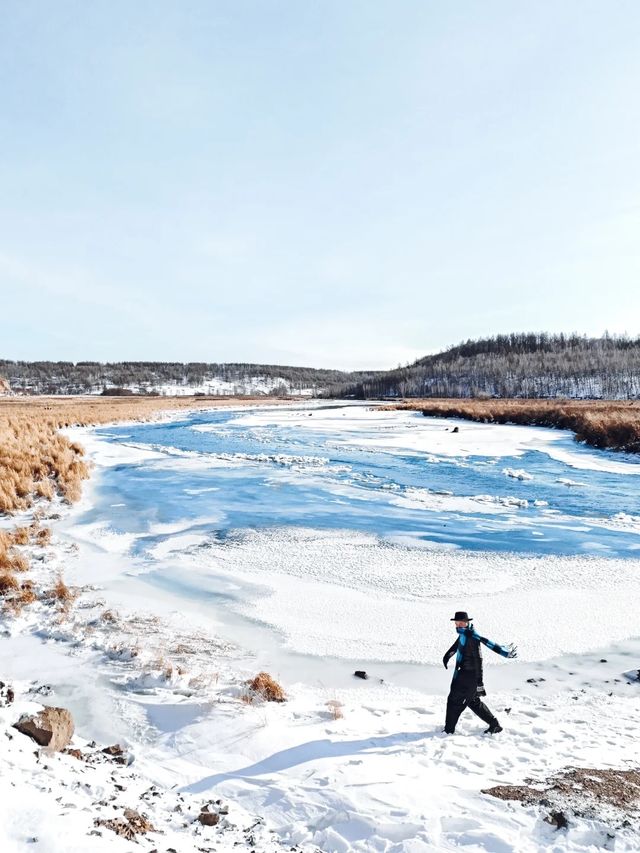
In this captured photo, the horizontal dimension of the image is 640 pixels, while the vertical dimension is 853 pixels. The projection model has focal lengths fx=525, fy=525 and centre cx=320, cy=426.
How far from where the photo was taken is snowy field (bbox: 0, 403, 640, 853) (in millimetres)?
3658

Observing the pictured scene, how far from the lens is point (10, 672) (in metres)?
5.37

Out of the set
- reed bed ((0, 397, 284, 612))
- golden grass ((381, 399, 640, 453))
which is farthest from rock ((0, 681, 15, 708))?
golden grass ((381, 399, 640, 453))

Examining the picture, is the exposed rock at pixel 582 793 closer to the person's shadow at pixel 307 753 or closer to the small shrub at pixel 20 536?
the person's shadow at pixel 307 753

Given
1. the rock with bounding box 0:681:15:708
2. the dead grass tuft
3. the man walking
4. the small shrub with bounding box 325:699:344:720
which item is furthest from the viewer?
the dead grass tuft

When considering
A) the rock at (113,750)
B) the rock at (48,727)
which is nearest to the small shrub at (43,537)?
the rock at (48,727)

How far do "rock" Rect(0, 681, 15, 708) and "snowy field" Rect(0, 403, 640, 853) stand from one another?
1.78ft

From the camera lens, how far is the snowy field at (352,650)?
366 cm

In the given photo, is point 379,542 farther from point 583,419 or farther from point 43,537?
point 583,419

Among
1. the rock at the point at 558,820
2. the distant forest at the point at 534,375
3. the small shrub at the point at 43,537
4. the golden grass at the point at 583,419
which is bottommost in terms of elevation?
the rock at the point at 558,820

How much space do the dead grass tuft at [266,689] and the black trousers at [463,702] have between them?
1.61 m

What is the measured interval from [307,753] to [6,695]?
101 inches

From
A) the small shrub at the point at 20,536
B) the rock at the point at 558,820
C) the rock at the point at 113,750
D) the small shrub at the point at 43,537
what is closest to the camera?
the rock at the point at 558,820

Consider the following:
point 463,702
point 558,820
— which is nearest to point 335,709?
point 463,702

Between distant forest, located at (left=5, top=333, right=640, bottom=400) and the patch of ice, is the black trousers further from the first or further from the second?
distant forest, located at (left=5, top=333, right=640, bottom=400)
